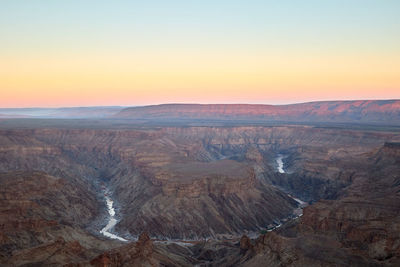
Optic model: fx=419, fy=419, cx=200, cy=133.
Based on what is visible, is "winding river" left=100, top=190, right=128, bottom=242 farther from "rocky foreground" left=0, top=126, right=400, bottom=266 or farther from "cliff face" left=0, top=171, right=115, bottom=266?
"cliff face" left=0, top=171, right=115, bottom=266

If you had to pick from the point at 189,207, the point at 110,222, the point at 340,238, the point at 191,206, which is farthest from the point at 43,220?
the point at 340,238

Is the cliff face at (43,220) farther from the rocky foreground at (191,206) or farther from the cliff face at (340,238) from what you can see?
the cliff face at (340,238)

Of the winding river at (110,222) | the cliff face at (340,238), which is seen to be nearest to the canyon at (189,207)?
the cliff face at (340,238)

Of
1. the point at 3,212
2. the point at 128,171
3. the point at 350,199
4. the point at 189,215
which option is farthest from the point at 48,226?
the point at 128,171

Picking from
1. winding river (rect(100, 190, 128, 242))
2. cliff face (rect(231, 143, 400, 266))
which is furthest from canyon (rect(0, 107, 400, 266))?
winding river (rect(100, 190, 128, 242))

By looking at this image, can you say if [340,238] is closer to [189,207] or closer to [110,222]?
[189,207]
